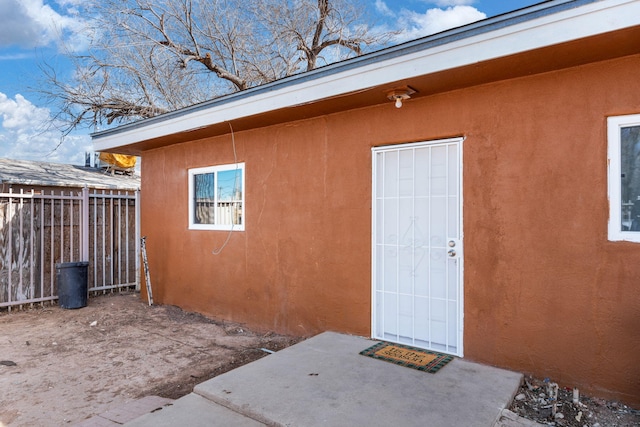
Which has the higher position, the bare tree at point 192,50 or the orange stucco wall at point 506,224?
the bare tree at point 192,50

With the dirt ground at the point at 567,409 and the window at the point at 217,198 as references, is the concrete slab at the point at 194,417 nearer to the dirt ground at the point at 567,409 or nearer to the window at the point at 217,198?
the dirt ground at the point at 567,409

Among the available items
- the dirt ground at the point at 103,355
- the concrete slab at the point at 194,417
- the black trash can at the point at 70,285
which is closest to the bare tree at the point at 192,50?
the black trash can at the point at 70,285

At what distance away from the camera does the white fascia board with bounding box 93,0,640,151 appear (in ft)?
9.05

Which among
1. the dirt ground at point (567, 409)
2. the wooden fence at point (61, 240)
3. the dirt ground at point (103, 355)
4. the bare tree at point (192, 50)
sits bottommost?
the dirt ground at point (103, 355)

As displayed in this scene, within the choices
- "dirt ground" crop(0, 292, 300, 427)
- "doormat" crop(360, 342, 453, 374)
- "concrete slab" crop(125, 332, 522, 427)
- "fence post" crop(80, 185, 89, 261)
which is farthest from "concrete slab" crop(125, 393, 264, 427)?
"fence post" crop(80, 185, 89, 261)

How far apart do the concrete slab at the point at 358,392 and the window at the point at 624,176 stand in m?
1.54

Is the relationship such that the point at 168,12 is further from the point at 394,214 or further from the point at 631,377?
the point at 631,377

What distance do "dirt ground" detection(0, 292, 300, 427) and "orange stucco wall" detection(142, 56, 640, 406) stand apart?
3.19ft

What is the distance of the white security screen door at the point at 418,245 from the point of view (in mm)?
4070

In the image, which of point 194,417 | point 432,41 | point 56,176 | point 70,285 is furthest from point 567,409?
point 56,176

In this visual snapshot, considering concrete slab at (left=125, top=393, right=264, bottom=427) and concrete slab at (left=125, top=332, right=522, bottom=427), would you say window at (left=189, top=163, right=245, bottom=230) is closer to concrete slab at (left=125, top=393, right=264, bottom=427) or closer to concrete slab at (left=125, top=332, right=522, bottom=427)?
concrete slab at (left=125, top=332, right=522, bottom=427)

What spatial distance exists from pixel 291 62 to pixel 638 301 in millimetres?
11418

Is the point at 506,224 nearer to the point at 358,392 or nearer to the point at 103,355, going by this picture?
the point at 358,392

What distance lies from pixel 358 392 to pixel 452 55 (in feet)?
9.48
